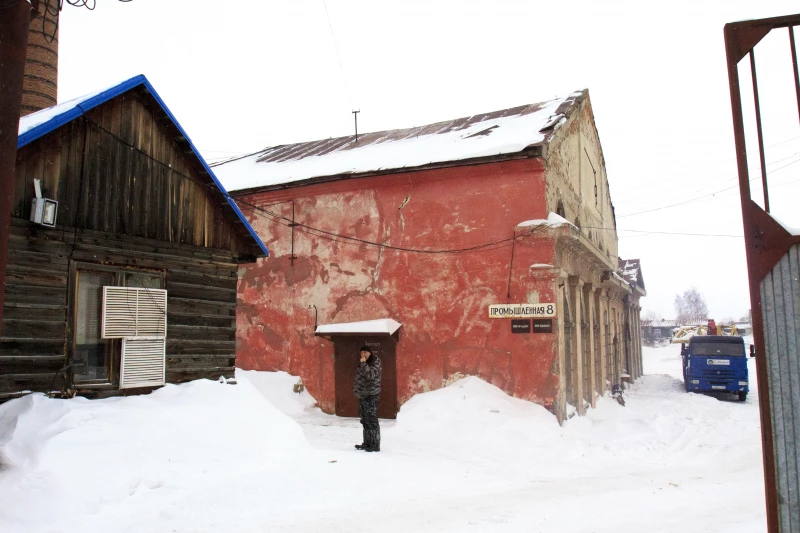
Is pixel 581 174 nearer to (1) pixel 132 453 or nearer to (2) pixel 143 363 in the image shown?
(2) pixel 143 363

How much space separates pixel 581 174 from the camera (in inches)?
746

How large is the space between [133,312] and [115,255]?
868 mm

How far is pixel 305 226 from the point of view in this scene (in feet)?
55.9

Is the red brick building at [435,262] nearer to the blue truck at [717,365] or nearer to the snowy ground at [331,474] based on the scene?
the snowy ground at [331,474]

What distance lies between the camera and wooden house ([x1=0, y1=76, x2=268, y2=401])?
787 centimetres

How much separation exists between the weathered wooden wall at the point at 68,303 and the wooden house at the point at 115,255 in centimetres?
2

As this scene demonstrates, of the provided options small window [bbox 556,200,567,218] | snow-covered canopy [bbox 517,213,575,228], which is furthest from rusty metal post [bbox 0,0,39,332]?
small window [bbox 556,200,567,218]

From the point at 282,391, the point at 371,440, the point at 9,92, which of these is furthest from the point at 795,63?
the point at 282,391

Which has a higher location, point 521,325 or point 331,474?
point 521,325

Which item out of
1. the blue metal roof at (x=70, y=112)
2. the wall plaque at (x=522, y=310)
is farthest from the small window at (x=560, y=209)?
the blue metal roof at (x=70, y=112)

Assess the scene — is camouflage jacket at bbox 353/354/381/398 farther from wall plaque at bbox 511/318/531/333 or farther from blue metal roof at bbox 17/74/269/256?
blue metal roof at bbox 17/74/269/256

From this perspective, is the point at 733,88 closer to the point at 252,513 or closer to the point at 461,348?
the point at 252,513

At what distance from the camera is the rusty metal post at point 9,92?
5223 millimetres

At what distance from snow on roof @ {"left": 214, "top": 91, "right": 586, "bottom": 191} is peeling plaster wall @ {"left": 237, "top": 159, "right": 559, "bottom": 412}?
43 cm
